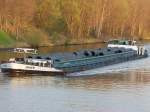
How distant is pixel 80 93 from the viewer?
2427 inches

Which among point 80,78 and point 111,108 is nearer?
point 111,108

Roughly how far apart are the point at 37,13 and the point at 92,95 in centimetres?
8425

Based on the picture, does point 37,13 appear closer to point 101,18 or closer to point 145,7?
point 101,18

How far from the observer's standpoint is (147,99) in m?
58.8

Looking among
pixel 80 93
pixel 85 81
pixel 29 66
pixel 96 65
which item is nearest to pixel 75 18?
pixel 96 65

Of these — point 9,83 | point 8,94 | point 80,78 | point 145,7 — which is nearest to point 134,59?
point 80,78

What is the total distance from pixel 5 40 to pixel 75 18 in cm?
2762

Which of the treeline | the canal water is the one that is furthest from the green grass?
the canal water

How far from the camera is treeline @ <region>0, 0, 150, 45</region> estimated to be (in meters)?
130

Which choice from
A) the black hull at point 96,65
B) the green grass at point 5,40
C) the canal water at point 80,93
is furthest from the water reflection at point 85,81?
the green grass at point 5,40

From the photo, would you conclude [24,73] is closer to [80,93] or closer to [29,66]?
[29,66]

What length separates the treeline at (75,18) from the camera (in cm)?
12988

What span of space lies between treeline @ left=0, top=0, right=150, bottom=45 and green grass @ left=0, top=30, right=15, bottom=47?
272 centimetres

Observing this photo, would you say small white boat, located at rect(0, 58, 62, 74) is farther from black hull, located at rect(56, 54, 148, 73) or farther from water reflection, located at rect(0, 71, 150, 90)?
water reflection, located at rect(0, 71, 150, 90)
